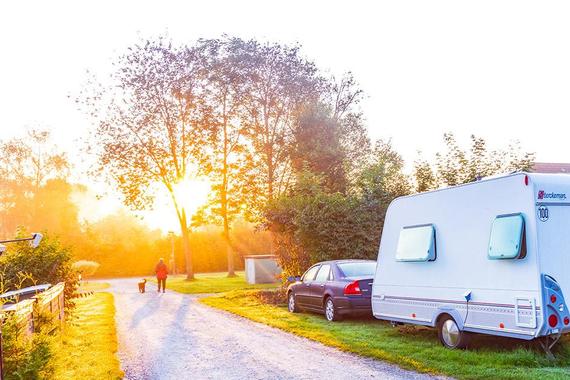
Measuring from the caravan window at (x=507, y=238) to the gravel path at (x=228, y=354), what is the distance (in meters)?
2.23

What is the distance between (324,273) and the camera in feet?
52.7

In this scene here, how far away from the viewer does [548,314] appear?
8.57 metres

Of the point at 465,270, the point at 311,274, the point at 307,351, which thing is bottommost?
the point at 307,351

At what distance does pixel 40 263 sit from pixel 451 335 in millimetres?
11003

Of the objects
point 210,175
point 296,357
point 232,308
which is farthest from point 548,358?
point 210,175

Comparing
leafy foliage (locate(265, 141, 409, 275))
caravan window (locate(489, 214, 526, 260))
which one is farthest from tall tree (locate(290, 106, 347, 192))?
caravan window (locate(489, 214, 526, 260))

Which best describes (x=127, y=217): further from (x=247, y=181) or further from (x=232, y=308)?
(x=232, y=308)

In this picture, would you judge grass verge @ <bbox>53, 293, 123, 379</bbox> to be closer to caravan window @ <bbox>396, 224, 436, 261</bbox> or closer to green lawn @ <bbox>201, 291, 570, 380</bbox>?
green lawn @ <bbox>201, 291, 570, 380</bbox>

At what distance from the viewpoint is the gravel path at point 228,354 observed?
9.23 meters

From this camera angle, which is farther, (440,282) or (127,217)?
(127,217)

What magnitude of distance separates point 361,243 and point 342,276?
6.67 metres

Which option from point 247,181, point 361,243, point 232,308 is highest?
point 247,181

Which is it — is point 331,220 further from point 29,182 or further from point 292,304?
point 29,182

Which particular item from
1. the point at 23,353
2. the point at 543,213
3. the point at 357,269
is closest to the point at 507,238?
the point at 543,213
